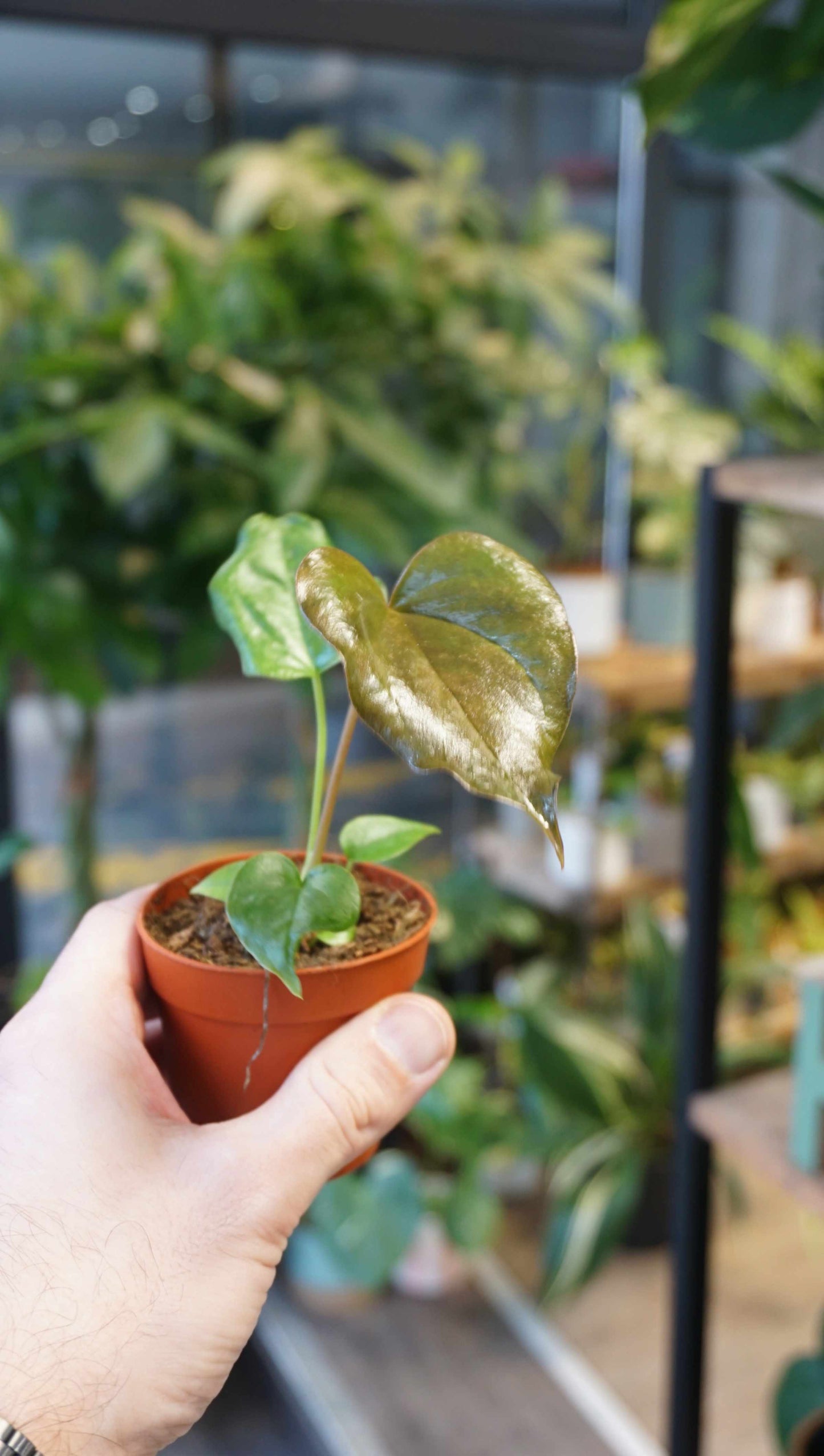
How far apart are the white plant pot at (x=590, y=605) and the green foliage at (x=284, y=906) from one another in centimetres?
184

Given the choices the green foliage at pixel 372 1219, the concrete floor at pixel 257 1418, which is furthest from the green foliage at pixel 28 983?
the green foliage at pixel 372 1219

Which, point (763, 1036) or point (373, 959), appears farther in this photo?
point (763, 1036)

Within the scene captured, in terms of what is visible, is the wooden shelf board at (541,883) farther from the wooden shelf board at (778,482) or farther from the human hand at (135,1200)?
the human hand at (135,1200)

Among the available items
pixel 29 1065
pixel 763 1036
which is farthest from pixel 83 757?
pixel 763 1036

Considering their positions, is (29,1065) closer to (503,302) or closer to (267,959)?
(267,959)

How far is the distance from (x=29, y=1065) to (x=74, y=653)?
0.89m

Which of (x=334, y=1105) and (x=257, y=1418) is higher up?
(x=334, y=1105)

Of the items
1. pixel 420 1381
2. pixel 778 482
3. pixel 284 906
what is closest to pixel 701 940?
pixel 778 482

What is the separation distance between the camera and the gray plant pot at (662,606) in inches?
98.2

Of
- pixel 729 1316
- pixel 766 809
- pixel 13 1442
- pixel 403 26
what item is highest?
pixel 403 26

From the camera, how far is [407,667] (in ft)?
1.48

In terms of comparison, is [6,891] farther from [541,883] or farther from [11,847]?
[541,883]

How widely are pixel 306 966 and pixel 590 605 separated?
6.15 feet

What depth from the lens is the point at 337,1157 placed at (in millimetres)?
573
